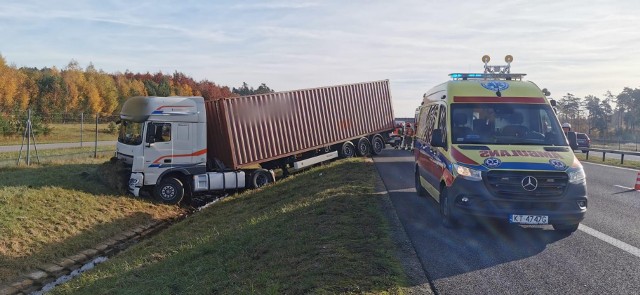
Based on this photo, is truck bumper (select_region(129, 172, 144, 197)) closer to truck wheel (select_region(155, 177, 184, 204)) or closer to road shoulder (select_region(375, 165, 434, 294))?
truck wheel (select_region(155, 177, 184, 204))

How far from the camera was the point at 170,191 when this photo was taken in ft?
53.2

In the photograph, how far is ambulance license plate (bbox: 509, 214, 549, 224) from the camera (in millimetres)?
6965

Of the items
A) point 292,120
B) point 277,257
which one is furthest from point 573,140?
point 292,120

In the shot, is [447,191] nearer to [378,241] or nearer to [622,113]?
[378,241]

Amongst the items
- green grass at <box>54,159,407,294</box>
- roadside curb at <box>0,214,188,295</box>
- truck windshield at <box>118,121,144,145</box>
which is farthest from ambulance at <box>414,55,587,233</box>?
truck windshield at <box>118,121,144,145</box>

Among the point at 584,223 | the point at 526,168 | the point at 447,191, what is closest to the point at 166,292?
the point at 447,191

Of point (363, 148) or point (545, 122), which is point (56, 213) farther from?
point (363, 148)

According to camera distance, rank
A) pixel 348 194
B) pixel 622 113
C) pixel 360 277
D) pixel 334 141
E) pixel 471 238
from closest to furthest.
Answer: pixel 360 277 → pixel 471 238 → pixel 348 194 → pixel 334 141 → pixel 622 113

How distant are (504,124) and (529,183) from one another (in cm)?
150

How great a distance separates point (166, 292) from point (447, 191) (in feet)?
14.6

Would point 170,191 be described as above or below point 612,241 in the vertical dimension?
below

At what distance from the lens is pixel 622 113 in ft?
275

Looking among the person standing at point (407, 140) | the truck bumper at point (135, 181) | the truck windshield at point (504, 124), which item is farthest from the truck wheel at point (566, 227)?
the person standing at point (407, 140)

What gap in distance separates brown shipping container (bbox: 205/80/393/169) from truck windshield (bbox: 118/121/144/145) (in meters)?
2.81
